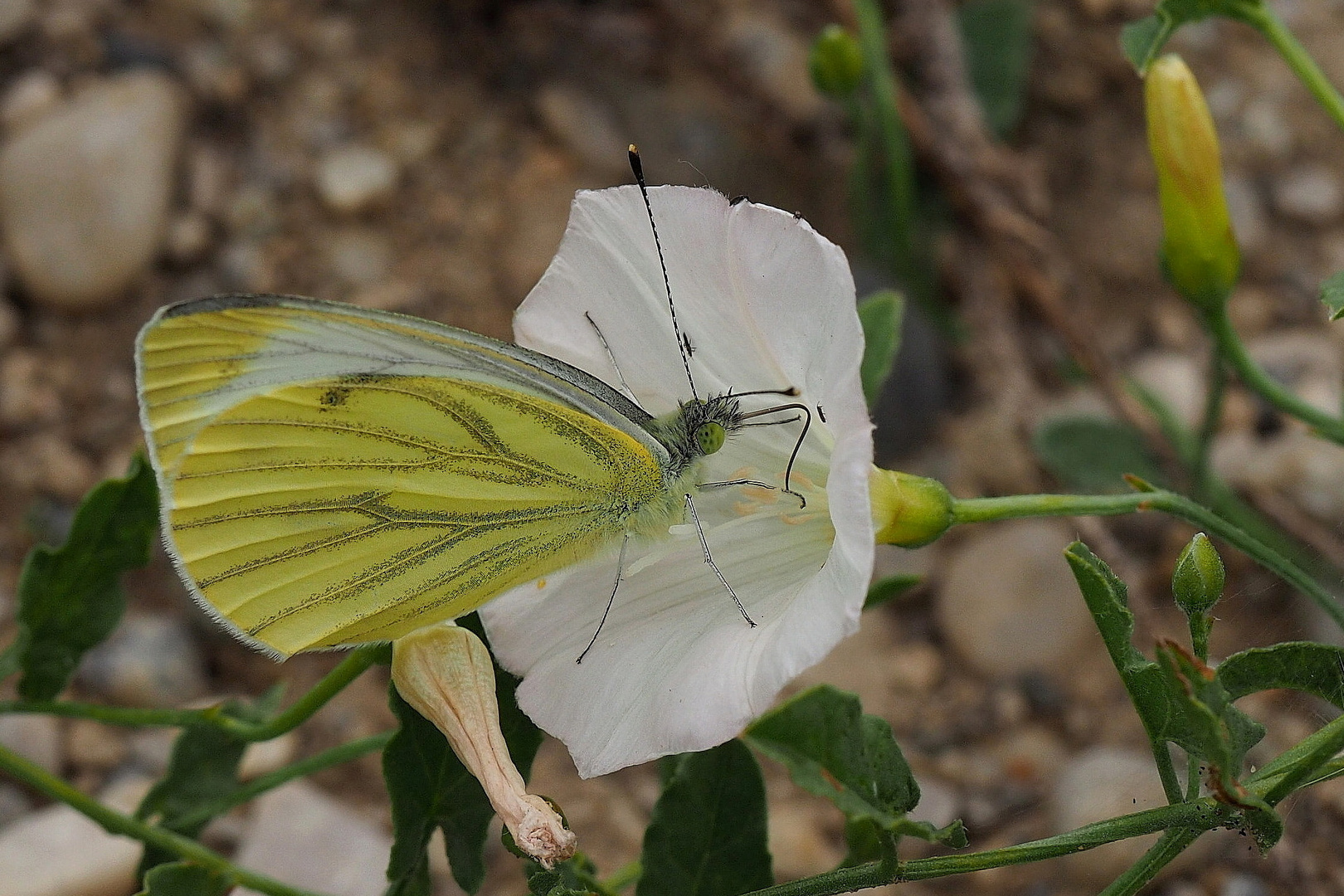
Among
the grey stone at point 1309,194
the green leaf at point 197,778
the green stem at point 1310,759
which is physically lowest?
the green leaf at point 197,778

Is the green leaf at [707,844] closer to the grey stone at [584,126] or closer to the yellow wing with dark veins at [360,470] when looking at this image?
the yellow wing with dark veins at [360,470]

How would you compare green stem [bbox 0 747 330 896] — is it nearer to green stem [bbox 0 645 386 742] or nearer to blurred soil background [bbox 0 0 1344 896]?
green stem [bbox 0 645 386 742]

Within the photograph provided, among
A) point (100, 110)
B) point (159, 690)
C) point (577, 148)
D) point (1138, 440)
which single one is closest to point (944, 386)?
point (1138, 440)

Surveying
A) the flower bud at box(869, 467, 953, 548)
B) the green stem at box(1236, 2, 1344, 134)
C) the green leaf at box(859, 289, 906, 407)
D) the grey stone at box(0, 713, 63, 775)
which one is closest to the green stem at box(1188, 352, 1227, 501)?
the green stem at box(1236, 2, 1344, 134)

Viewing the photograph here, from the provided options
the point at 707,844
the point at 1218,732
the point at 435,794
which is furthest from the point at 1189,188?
the point at 435,794

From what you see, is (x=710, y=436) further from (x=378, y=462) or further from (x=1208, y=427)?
(x=1208, y=427)

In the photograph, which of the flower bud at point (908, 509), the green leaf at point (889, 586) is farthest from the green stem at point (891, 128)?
the flower bud at point (908, 509)
